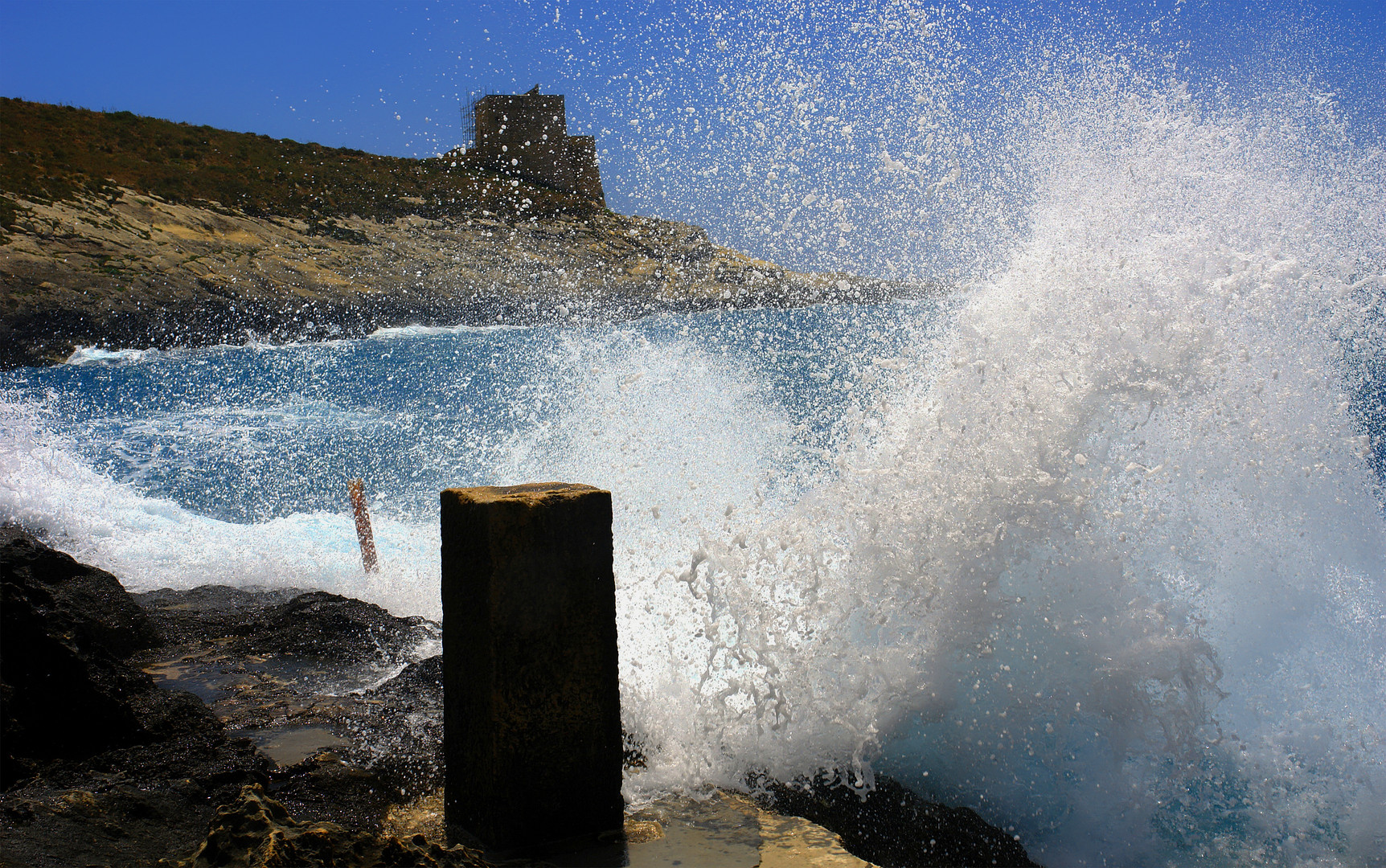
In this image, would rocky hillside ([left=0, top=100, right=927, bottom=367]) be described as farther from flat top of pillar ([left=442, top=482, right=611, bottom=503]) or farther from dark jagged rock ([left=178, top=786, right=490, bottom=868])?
dark jagged rock ([left=178, top=786, right=490, bottom=868])

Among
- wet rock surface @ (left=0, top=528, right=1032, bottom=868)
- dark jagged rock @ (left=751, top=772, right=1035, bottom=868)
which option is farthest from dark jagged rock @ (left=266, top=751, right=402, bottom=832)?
dark jagged rock @ (left=751, top=772, right=1035, bottom=868)

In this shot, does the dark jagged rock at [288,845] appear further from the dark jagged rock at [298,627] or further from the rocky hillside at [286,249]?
the rocky hillside at [286,249]

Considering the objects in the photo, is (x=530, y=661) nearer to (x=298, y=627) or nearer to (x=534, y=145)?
(x=298, y=627)

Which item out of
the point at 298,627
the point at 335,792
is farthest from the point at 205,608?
the point at 335,792

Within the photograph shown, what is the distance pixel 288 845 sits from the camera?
193cm

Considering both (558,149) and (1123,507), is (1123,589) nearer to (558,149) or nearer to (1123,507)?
(1123,507)

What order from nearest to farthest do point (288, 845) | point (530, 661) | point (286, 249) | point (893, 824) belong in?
point (288, 845) < point (530, 661) < point (893, 824) < point (286, 249)

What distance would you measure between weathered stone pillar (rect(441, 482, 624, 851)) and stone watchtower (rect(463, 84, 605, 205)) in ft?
221

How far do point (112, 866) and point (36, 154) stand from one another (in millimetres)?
59860

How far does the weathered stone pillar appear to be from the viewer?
2502 millimetres

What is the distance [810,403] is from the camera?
864 inches

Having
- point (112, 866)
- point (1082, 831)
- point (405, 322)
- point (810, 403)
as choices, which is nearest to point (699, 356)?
point (1082, 831)

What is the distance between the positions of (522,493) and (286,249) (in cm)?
5583

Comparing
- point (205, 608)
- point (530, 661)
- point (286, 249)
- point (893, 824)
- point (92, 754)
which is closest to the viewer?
point (530, 661)
